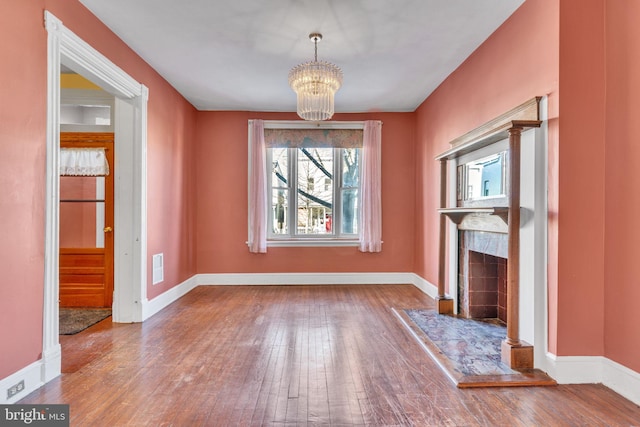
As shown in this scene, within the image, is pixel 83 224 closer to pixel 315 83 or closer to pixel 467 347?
pixel 315 83

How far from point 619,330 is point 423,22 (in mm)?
2728

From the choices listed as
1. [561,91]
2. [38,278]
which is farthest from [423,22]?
[38,278]

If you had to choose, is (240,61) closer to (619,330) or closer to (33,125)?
(33,125)

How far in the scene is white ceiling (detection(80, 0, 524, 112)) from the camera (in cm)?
284

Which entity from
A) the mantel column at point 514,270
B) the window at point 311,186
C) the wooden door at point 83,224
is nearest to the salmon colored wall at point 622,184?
the mantel column at point 514,270

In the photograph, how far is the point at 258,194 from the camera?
5520 mm

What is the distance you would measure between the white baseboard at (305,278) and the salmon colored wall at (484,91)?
428 millimetres

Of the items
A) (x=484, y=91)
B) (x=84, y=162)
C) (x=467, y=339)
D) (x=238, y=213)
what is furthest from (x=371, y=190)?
(x=84, y=162)

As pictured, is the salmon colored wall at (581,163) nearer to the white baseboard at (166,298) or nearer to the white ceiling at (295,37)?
the white ceiling at (295,37)

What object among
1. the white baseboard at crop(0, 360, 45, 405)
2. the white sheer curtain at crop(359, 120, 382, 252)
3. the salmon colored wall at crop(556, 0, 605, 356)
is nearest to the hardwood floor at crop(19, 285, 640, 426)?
the white baseboard at crop(0, 360, 45, 405)

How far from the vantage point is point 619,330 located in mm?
2275

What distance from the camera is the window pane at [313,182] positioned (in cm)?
580

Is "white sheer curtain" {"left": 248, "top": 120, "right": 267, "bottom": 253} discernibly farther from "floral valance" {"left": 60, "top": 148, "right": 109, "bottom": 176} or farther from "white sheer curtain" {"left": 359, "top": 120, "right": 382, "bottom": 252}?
"floral valance" {"left": 60, "top": 148, "right": 109, "bottom": 176}

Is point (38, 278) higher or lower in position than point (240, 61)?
lower
